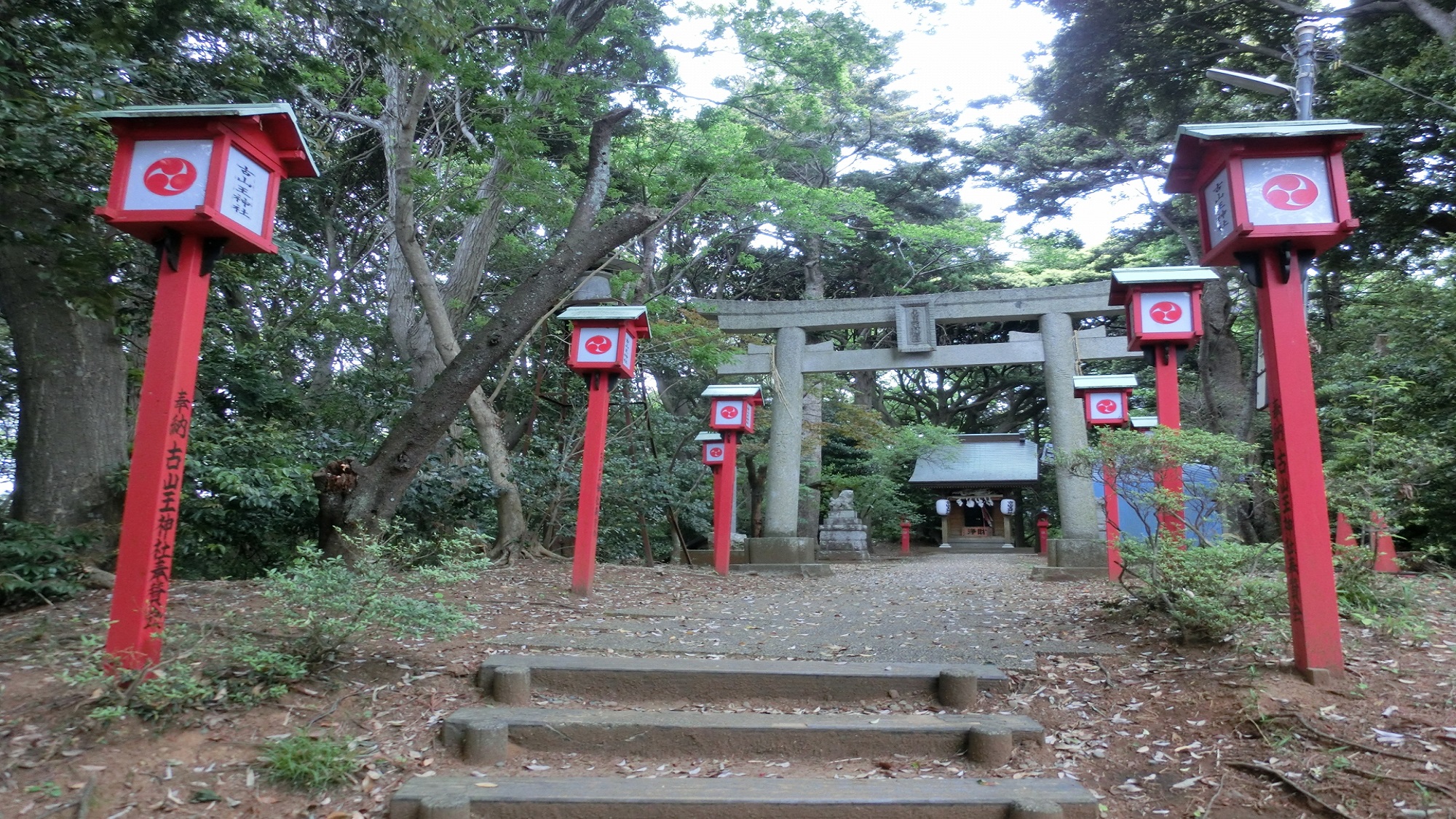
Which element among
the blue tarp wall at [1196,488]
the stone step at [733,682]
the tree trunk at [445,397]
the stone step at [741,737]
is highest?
the tree trunk at [445,397]

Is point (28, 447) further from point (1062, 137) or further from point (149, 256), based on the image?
point (1062, 137)

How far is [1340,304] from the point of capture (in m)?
13.8

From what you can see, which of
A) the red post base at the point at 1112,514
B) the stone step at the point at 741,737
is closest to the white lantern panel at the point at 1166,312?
the red post base at the point at 1112,514

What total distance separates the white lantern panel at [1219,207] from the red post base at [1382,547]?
6.41ft

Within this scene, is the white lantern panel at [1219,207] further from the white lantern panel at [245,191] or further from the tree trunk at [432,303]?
the tree trunk at [432,303]

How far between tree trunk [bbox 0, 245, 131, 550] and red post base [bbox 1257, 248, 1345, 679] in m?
6.72

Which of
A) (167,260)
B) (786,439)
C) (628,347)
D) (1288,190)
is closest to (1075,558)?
(786,439)

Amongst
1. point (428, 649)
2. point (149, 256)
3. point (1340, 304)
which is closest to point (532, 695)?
point (428, 649)

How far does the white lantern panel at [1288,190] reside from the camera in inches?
153

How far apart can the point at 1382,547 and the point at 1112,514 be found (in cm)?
168

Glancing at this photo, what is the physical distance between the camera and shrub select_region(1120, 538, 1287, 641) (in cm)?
414

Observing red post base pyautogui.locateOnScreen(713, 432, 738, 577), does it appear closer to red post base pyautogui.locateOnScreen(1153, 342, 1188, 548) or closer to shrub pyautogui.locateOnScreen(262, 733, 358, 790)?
red post base pyautogui.locateOnScreen(1153, 342, 1188, 548)

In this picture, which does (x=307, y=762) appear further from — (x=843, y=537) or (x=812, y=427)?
(x=843, y=537)

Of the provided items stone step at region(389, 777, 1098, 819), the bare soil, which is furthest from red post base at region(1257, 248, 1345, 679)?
stone step at region(389, 777, 1098, 819)
